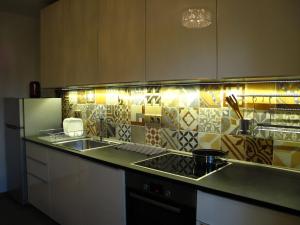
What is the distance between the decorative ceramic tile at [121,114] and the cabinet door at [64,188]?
0.65 metres

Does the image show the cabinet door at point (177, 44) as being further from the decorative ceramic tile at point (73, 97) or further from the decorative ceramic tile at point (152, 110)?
the decorative ceramic tile at point (73, 97)

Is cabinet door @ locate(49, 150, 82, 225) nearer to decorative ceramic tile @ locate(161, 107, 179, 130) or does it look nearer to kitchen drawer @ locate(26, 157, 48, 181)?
kitchen drawer @ locate(26, 157, 48, 181)

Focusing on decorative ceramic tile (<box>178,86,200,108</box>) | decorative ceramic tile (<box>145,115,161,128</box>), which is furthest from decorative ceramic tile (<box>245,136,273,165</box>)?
decorative ceramic tile (<box>145,115,161,128</box>)

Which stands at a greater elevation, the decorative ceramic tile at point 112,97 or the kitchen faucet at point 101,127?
the decorative ceramic tile at point 112,97

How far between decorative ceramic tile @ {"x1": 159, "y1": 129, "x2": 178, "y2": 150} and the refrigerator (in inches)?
64.2

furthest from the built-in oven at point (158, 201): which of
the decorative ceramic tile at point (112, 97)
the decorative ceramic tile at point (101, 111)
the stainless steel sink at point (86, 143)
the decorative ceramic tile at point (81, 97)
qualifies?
the decorative ceramic tile at point (81, 97)

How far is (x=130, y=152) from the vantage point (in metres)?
2.18

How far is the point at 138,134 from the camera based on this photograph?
8.24 feet

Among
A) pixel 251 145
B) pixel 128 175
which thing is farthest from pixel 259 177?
pixel 128 175

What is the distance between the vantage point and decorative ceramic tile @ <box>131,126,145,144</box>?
2473mm

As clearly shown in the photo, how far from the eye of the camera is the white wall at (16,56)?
348 centimetres

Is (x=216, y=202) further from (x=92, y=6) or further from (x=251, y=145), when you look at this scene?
(x=92, y=6)

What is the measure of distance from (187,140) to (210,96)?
415 millimetres

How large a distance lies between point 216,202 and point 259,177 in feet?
1.21
